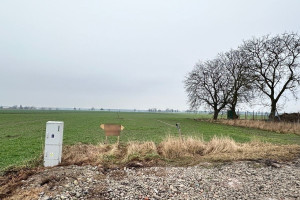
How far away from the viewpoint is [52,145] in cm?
566

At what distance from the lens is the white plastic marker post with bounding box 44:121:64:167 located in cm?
566

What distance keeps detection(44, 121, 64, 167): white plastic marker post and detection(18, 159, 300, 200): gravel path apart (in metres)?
0.67

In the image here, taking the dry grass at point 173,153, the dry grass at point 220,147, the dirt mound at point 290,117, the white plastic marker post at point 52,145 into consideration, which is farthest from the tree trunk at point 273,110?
the white plastic marker post at point 52,145

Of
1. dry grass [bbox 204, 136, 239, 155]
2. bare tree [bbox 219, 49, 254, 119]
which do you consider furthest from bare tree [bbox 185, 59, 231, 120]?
dry grass [bbox 204, 136, 239, 155]

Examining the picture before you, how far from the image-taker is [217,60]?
3800cm

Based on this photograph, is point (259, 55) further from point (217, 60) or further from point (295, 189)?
point (295, 189)

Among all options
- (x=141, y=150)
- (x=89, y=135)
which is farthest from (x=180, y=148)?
(x=89, y=135)

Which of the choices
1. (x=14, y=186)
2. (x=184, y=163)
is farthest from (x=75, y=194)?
(x=184, y=163)

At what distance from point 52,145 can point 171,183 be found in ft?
10.9

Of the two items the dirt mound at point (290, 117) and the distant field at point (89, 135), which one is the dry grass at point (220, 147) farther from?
the dirt mound at point (290, 117)

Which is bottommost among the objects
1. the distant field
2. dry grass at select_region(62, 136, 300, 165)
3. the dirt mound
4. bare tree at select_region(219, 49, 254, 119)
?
the distant field

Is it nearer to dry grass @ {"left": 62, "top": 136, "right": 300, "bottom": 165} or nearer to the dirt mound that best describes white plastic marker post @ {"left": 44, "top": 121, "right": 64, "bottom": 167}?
dry grass @ {"left": 62, "top": 136, "right": 300, "bottom": 165}

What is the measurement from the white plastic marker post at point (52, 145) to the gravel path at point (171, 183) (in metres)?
0.67

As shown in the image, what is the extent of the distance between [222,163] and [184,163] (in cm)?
107
